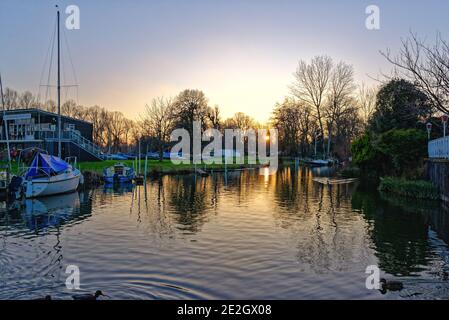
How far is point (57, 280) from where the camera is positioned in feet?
35.1

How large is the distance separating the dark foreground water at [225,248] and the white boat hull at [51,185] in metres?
2.19

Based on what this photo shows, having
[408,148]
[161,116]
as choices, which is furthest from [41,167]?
[161,116]

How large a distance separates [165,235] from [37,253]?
462 cm

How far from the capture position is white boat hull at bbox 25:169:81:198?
88.6 feet

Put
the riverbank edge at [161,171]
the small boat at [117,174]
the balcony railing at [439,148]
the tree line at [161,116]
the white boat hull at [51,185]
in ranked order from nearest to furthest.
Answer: the balcony railing at [439,148] < the white boat hull at [51,185] < the riverbank edge at [161,171] < the small boat at [117,174] < the tree line at [161,116]

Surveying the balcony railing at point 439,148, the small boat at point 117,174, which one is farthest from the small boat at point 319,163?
the balcony railing at point 439,148

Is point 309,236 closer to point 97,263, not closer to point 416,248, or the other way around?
point 416,248

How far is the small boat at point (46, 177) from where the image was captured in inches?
1067

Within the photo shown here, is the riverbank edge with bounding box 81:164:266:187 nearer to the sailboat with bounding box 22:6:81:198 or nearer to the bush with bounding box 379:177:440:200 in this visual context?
the sailboat with bounding box 22:6:81:198

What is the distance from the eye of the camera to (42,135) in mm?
48500

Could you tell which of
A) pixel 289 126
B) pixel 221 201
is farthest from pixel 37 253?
pixel 289 126

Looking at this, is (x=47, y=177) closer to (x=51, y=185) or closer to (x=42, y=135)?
(x=51, y=185)

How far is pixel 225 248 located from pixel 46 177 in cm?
1851

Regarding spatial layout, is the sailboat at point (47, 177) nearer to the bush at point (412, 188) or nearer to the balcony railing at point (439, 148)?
the bush at point (412, 188)
